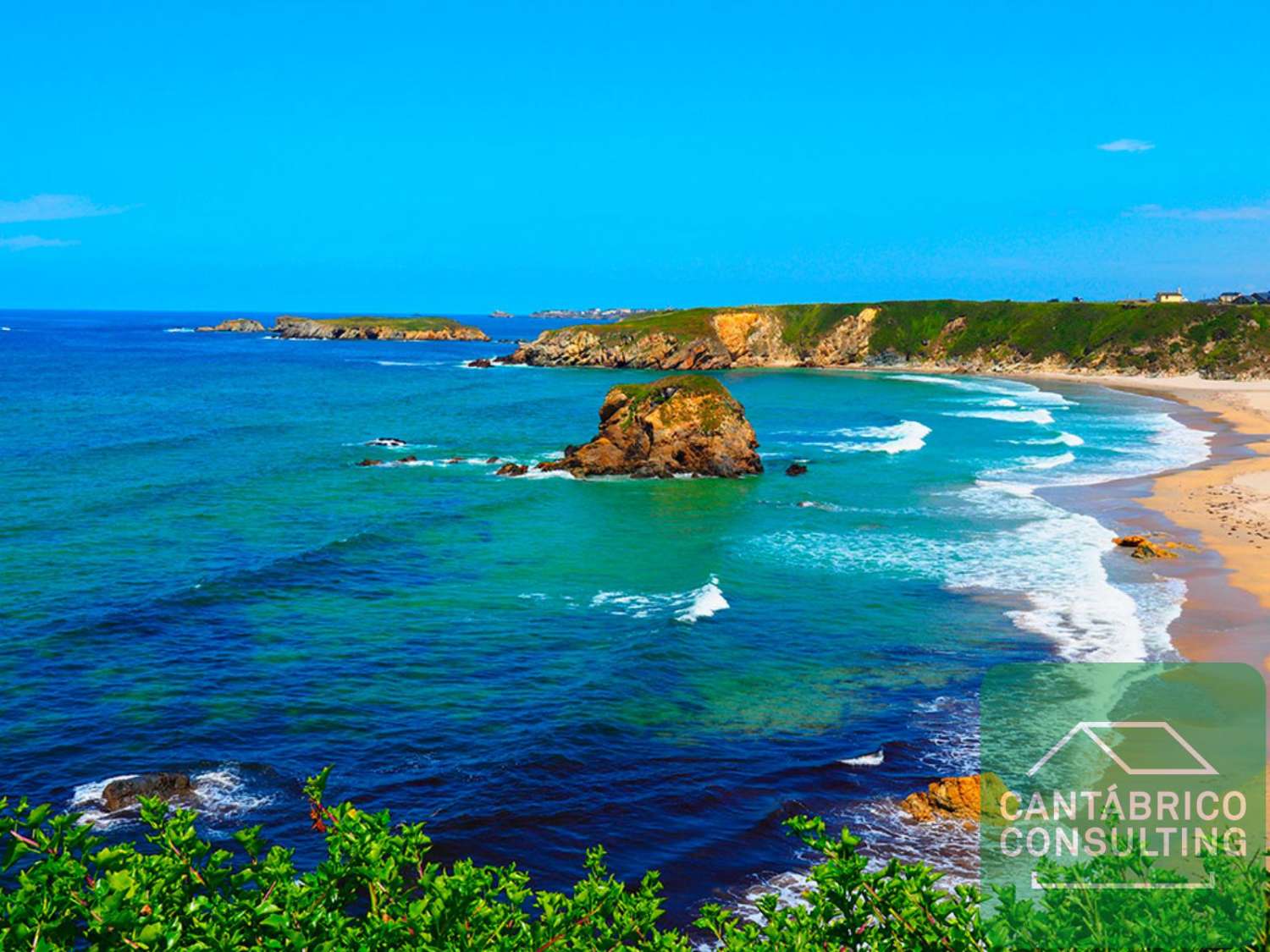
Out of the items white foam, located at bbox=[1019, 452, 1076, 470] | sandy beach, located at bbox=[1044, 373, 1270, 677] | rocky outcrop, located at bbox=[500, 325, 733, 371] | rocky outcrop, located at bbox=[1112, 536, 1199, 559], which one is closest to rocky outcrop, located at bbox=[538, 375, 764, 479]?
white foam, located at bbox=[1019, 452, 1076, 470]

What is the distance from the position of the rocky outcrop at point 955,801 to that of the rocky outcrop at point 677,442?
41944mm

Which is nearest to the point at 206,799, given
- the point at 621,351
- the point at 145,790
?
the point at 145,790

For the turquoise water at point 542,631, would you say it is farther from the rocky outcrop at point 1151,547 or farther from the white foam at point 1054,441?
the white foam at point 1054,441

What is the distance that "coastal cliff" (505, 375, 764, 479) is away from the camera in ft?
204

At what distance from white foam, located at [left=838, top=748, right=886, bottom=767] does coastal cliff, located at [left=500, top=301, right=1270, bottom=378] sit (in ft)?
430

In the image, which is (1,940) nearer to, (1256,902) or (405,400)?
(1256,902)

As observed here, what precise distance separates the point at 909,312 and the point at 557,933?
6810 inches

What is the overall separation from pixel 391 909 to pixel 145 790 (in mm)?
14598

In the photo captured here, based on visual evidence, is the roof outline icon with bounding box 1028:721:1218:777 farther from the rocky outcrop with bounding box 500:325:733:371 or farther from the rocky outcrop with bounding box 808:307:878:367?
the rocky outcrop with bounding box 808:307:878:367

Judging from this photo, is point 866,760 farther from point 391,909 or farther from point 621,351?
point 621,351

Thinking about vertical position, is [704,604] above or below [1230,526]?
below

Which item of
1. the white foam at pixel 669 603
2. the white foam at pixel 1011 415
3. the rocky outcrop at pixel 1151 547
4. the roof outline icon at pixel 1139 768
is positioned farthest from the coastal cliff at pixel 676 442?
the white foam at pixel 1011 415

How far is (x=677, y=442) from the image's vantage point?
62469mm

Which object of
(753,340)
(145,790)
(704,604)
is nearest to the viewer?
(145,790)
